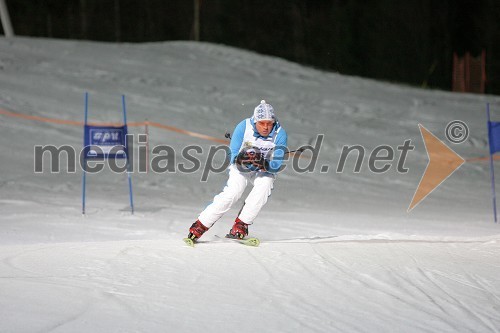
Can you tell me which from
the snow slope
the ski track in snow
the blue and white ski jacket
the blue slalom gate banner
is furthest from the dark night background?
the ski track in snow

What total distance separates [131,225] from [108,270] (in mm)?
3565

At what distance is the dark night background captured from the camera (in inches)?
1175

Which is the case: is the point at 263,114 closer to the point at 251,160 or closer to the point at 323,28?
the point at 251,160

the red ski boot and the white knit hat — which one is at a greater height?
the white knit hat

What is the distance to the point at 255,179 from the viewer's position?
297 inches

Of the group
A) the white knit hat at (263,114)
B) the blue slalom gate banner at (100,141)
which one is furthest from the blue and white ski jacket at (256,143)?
the blue slalom gate banner at (100,141)

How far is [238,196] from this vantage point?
7453 millimetres

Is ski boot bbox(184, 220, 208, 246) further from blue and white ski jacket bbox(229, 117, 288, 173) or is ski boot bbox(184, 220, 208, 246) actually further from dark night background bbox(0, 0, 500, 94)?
Answer: dark night background bbox(0, 0, 500, 94)

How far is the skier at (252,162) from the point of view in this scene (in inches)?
289

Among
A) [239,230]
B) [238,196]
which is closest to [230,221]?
[239,230]

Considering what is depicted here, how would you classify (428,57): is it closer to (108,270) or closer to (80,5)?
(80,5)

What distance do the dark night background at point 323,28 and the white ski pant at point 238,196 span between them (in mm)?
22917

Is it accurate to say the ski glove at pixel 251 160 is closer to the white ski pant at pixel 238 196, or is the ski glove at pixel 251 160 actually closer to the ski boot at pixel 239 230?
the white ski pant at pixel 238 196

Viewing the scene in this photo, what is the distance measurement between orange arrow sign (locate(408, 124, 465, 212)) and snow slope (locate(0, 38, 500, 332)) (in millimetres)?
236
